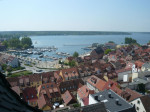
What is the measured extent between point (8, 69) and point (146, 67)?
23.4m

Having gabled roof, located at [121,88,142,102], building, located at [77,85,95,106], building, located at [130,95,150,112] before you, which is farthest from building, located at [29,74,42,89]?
building, located at [130,95,150,112]

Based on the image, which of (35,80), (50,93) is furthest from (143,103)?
(35,80)

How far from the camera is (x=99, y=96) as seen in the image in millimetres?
10875

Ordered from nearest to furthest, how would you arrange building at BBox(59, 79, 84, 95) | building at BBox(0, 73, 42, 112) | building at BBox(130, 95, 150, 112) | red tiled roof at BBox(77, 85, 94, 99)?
1. building at BBox(0, 73, 42, 112)
2. building at BBox(130, 95, 150, 112)
3. red tiled roof at BBox(77, 85, 94, 99)
4. building at BBox(59, 79, 84, 95)

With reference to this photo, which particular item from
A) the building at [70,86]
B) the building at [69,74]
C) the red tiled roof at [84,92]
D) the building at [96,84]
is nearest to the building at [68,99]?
the red tiled roof at [84,92]

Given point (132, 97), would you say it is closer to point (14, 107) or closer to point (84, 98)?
point (84, 98)

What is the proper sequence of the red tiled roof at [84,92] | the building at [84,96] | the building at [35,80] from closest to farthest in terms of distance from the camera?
the building at [84,96] → the red tiled roof at [84,92] → the building at [35,80]

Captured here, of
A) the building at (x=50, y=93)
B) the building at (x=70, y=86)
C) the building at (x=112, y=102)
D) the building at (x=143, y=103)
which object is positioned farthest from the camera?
the building at (x=70, y=86)

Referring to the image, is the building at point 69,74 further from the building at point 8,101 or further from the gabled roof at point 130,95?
the building at point 8,101

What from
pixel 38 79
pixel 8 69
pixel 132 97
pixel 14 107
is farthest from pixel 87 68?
pixel 14 107

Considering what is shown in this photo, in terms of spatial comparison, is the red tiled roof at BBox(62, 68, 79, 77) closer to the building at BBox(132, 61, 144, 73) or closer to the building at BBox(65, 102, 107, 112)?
the building at BBox(132, 61, 144, 73)

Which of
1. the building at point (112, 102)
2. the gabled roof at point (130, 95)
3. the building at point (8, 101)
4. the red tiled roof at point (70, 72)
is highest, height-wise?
the building at point (8, 101)

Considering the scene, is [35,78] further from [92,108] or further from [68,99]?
[92,108]

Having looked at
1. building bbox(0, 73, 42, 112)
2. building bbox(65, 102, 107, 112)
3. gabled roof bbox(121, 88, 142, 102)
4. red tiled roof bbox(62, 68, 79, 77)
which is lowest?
red tiled roof bbox(62, 68, 79, 77)
